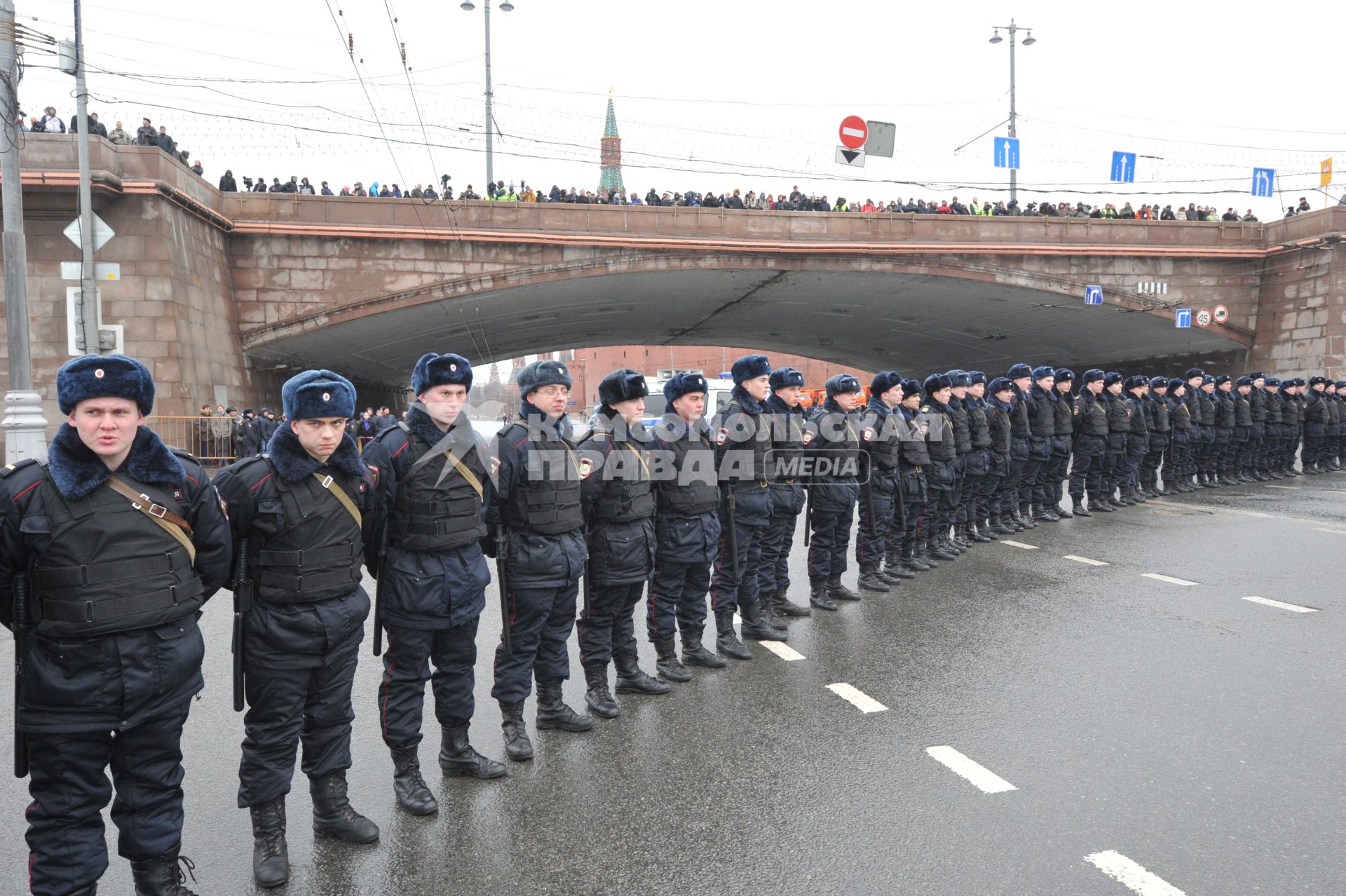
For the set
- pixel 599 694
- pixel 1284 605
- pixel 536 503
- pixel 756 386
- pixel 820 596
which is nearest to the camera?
pixel 536 503

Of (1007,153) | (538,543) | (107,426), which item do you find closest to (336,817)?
(538,543)

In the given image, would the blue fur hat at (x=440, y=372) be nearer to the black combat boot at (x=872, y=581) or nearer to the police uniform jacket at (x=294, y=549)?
the police uniform jacket at (x=294, y=549)

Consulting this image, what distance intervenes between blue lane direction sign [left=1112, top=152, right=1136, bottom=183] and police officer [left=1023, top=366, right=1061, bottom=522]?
1392 centimetres

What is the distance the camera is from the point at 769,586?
6.46 m

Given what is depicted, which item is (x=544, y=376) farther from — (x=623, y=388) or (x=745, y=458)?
(x=745, y=458)

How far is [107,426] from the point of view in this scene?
271 cm

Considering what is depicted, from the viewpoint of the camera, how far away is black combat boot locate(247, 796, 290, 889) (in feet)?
10.1

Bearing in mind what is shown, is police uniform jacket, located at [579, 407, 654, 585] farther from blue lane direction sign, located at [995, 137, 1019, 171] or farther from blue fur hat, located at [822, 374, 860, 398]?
blue lane direction sign, located at [995, 137, 1019, 171]

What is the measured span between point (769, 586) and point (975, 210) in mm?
25156

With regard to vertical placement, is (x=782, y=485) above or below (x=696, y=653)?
above

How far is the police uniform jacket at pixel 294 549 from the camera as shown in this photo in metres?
3.21

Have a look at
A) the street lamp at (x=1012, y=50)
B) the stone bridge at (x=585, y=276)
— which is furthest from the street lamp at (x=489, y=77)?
the street lamp at (x=1012, y=50)

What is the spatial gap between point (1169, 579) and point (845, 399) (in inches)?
142

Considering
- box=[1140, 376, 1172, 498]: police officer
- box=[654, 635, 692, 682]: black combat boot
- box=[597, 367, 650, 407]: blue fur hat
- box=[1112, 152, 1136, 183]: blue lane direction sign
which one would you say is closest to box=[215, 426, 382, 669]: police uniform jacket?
box=[597, 367, 650, 407]: blue fur hat
